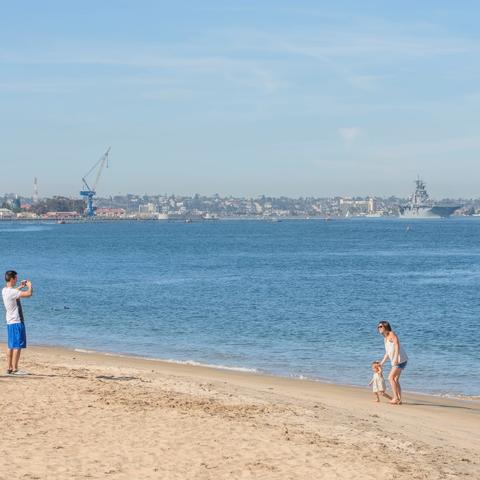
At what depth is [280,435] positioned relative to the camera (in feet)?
43.5

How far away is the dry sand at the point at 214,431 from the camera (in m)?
11.4

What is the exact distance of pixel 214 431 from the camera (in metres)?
13.4

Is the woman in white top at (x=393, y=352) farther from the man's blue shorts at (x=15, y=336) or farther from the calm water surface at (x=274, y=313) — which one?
the man's blue shorts at (x=15, y=336)

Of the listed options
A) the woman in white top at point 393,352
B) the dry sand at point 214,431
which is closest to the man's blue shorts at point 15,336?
the dry sand at point 214,431

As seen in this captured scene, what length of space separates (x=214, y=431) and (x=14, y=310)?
5.42 meters

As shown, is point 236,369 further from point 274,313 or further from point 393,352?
point 274,313

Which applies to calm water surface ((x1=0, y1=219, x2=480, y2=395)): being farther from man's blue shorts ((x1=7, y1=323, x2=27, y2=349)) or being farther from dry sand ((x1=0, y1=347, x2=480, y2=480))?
man's blue shorts ((x1=7, y1=323, x2=27, y2=349))

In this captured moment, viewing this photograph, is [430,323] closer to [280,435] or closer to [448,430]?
[448,430]

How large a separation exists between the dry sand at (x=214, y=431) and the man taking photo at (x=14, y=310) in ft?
2.09

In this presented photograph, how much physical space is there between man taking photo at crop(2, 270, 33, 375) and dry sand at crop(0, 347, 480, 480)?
25.0 inches

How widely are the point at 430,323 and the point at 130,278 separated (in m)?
31.1

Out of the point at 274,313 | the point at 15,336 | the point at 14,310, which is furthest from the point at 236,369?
the point at 274,313

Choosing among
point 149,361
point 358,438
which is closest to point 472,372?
point 149,361

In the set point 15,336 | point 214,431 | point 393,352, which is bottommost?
point 214,431
